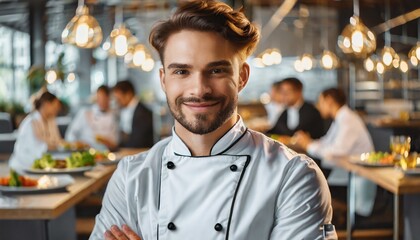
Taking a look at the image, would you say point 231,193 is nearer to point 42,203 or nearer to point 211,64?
point 211,64

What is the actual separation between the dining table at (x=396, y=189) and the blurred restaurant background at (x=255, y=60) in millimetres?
218

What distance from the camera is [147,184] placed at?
5.90ft

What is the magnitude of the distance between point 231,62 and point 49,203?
1498 mm

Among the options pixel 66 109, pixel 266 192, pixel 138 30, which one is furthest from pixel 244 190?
pixel 138 30

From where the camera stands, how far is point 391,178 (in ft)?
12.2

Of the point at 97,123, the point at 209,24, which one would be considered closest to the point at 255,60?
the point at 97,123

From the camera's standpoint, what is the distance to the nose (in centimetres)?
162

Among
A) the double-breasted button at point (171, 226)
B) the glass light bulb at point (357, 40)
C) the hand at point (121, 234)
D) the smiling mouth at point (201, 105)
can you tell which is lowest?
the hand at point (121, 234)

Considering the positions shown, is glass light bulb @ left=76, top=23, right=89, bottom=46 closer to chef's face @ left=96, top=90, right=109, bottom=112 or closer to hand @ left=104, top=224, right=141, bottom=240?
hand @ left=104, top=224, right=141, bottom=240

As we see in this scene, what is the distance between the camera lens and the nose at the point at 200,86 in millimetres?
1615

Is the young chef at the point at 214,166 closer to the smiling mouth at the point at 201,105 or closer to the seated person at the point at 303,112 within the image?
the smiling mouth at the point at 201,105

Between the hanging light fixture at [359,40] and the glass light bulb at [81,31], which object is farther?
the hanging light fixture at [359,40]

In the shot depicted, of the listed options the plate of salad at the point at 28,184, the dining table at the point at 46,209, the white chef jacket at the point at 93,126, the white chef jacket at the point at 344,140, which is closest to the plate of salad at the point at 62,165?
the dining table at the point at 46,209

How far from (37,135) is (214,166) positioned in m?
3.88
